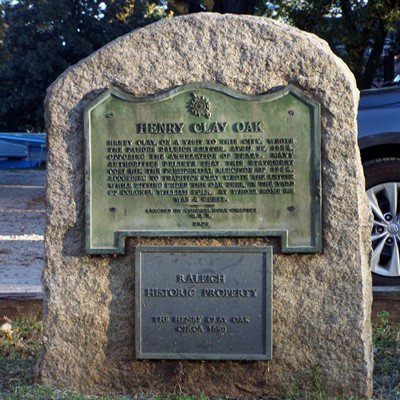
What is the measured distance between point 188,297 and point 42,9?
2348cm

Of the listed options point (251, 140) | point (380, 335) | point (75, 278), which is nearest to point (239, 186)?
point (251, 140)

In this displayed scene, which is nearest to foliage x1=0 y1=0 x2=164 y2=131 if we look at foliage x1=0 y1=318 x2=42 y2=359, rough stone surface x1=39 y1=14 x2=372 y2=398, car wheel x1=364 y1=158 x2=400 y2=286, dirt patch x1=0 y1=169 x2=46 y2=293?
dirt patch x1=0 y1=169 x2=46 y2=293

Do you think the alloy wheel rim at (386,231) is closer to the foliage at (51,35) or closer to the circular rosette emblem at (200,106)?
the circular rosette emblem at (200,106)

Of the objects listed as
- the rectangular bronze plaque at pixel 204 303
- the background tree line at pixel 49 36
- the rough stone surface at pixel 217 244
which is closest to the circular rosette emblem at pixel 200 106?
the rough stone surface at pixel 217 244

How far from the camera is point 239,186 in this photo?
4758mm

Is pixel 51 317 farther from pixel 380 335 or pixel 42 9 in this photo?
pixel 42 9

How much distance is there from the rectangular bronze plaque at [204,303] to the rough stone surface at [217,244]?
0.21ft

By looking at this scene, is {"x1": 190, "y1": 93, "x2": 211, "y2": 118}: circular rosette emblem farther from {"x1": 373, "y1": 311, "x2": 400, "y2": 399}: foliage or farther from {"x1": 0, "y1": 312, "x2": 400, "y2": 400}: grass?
{"x1": 373, "y1": 311, "x2": 400, "y2": 399}: foliage

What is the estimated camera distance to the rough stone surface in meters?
4.71

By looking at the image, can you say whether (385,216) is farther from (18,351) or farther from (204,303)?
(18,351)

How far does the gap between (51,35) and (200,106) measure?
2342cm

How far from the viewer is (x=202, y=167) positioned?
477cm

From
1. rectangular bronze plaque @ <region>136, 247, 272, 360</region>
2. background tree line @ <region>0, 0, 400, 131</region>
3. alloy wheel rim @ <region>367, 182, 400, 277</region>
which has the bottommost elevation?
rectangular bronze plaque @ <region>136, 247, 272, 360</region>

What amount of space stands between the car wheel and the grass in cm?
62
